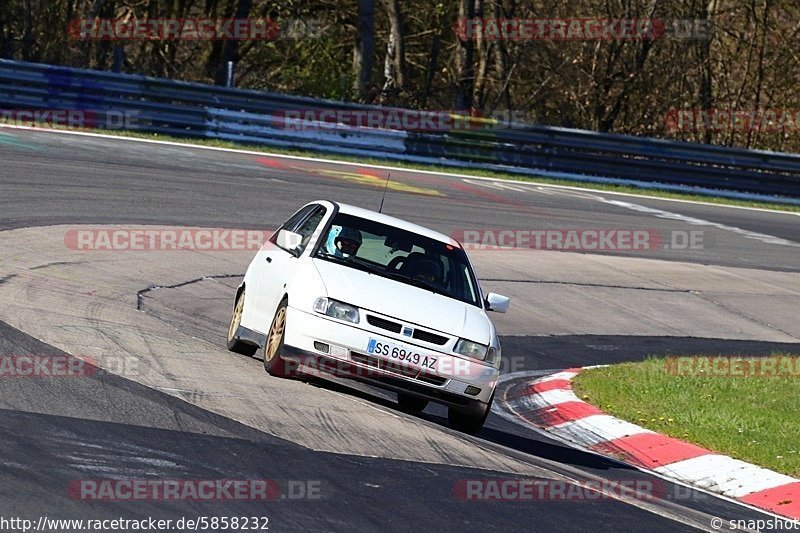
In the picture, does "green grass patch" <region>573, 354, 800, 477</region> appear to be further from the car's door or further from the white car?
the car's door

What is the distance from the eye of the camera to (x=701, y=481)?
8.99 m

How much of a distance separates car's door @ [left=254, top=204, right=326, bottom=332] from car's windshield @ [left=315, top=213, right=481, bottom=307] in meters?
0.25

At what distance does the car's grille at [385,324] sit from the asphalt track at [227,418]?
610mm

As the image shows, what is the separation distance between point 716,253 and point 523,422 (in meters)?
11.9

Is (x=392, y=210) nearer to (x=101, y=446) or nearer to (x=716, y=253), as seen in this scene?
(x=716, y=253)

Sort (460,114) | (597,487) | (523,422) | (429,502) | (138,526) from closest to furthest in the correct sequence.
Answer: (138,526)
(429,502)
(597,487)
(523,422)
(460,114)

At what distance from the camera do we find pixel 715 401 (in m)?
11.7

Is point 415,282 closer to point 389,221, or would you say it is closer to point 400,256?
point 400,256

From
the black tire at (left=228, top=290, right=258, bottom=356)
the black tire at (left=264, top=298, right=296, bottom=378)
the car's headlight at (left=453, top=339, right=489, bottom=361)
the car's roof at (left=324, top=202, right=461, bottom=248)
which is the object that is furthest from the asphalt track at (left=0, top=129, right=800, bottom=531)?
the car's roof at (left=324, top=202, right=461, bottom=248)

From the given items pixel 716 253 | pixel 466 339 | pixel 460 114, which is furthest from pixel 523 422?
pixel 460 114

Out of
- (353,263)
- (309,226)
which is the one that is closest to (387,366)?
(353,263)

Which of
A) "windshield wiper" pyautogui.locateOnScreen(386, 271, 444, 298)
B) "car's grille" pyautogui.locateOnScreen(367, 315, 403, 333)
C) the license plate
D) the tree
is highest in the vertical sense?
the tree

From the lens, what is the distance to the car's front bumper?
28.8ft

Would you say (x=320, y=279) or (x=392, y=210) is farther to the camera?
(x=392, y=210)
